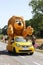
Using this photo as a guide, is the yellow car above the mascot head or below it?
below

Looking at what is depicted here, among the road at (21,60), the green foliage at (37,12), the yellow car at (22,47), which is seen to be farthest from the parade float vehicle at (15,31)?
the green foliage at (37,12)

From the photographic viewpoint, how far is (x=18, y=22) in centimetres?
2823

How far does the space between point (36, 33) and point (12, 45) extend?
69898 mm

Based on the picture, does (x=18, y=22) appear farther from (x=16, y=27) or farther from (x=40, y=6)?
(x=40, y=6)

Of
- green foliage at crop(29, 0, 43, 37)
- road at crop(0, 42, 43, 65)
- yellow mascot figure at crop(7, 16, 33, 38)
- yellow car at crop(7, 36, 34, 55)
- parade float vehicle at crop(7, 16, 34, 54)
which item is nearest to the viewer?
road at crop(0, 42, 43, 65)

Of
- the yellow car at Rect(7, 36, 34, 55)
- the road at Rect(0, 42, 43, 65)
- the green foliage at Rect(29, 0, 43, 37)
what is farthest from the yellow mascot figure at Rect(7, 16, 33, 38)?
the green foliage at Rect(29, 0, 43, 37)

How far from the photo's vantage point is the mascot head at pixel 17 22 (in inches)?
1098

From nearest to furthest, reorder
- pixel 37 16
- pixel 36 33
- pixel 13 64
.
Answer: pixel 13 64
pixel 37 16
pixel 36 33

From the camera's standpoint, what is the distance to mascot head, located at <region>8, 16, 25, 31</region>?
27.9m

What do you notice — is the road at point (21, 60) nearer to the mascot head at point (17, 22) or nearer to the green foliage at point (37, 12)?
the mascot head at point (17, 22)

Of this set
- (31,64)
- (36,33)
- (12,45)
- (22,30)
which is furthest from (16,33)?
(36,33)

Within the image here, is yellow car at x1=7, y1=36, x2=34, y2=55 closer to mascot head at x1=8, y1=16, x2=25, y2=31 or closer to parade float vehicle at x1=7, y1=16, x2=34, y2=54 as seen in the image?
parade float vehicle at x1=7, y1=16, x2=34, y2=54

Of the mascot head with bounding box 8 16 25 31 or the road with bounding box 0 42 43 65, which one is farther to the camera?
the mascot head with bounding box 8 16 25 31

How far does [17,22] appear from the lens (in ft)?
92.6
